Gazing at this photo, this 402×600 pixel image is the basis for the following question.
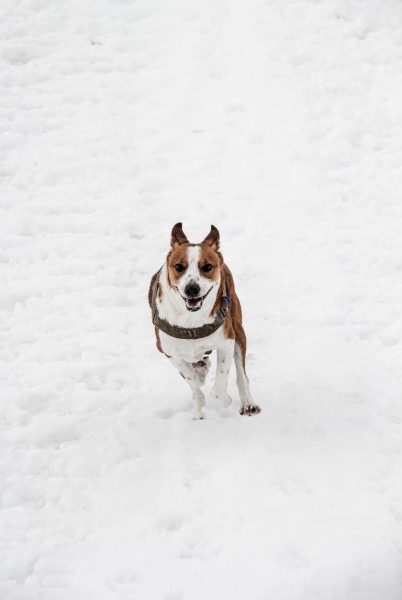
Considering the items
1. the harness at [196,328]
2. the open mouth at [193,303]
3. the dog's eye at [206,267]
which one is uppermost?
the dog's eye at [206,267]

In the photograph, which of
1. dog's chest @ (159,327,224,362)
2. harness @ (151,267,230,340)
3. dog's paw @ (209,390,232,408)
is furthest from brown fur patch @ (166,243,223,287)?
dog's paw @ (209,390,232,408)

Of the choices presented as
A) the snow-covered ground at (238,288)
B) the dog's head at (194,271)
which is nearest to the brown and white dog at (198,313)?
the dog's head at (194,271)

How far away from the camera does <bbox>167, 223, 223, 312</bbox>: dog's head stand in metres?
5.46

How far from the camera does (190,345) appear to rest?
5945 mm

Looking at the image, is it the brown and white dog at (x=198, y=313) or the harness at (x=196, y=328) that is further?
the harness at (x=196, y=328)

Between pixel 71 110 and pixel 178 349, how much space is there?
7.61m

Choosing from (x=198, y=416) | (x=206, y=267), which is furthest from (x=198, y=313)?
(x=198, y=416)

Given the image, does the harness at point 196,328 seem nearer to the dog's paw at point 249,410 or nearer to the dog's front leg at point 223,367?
the dog's front leg at point 223,367

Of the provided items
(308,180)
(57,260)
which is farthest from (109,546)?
(308,180)

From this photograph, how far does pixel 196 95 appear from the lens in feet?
41.0

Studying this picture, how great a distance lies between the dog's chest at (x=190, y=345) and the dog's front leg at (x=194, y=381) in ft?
0.40

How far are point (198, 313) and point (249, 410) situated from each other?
117 centimetres

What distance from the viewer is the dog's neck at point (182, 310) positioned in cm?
576

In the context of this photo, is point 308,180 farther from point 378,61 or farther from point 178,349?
point 178,349
